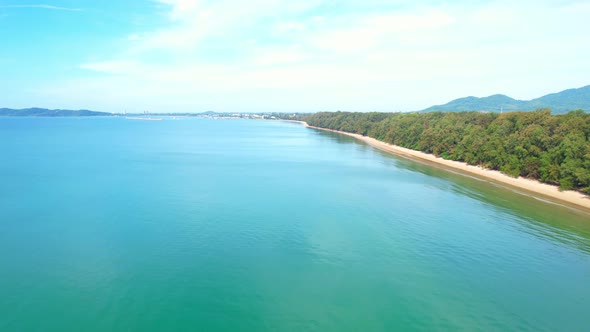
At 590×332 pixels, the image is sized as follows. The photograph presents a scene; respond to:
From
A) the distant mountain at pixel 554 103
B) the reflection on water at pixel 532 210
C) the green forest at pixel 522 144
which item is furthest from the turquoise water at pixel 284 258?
the distant mountain at pixel 554 103

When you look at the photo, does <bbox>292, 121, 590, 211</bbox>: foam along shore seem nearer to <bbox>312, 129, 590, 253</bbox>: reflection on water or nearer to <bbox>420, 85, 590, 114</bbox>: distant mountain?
<bbox>312, 129, 590, 253</bbox>: reflection on water

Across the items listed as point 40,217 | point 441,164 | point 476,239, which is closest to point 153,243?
point 40,217

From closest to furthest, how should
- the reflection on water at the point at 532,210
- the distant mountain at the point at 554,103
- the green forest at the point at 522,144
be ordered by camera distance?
the reflection on water at the point at 532,210 → the green forest at the point at 522,144 → the distant mountain at the point at 554,103

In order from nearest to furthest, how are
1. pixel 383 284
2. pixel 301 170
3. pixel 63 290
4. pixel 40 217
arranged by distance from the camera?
pixel 63 290 → pixel 383 284 → pixel 40 217 → pixel 301 170

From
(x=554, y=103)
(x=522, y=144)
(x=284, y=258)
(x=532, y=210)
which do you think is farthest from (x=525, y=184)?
(x=554, y=103)

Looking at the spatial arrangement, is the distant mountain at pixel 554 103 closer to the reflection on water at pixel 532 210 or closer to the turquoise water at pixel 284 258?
the reflection on water at pixel 532 210

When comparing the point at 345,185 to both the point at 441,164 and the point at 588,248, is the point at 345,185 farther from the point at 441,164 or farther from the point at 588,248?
the point at 441,164

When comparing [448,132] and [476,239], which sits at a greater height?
[448,132]
